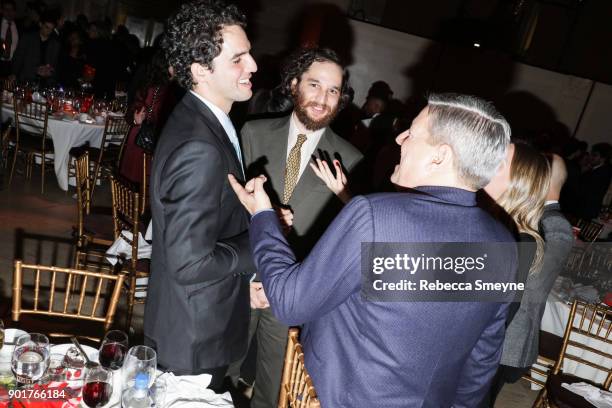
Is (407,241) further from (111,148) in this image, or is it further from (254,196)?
(111,148)

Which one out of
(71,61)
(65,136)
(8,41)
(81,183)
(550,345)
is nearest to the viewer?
(81,183)

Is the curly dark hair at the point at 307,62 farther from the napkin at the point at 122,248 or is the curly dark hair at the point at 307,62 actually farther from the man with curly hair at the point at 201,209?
the napkin at the point at 122,248

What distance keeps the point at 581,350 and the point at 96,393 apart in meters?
3.30

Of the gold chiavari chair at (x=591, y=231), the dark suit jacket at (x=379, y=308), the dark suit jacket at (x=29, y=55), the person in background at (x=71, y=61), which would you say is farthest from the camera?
the person in background at (x=71, y=61)

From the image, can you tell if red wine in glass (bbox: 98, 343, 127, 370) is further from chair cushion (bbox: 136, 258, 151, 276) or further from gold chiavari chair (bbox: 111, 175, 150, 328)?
chair cushion (bbox: 136, 258, 151, 276)

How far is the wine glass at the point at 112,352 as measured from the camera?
149 centimetres

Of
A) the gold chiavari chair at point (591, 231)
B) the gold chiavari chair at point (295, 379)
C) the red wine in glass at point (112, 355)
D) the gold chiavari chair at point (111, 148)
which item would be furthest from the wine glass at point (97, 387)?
the gold chiavari chair at point (591, 231)

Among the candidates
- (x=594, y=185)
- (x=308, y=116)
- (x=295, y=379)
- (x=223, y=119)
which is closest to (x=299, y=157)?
(x=308, y=116)

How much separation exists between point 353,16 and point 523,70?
324 cm

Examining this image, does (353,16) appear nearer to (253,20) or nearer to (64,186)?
(253,20)

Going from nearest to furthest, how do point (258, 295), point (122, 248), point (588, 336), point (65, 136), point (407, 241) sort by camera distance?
point (407, 241) < point (258, 295) < point (588, 336) < point (122, 248) < point (65, 136)

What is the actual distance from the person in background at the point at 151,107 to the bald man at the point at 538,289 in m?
3.26

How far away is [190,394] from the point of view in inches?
57.1

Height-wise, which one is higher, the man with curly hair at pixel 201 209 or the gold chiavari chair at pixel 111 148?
the man with curly hair at pixel 201 209
